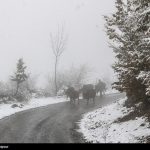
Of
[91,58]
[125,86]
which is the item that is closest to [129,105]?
[125,86]

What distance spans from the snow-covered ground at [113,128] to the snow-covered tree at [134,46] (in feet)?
5.16

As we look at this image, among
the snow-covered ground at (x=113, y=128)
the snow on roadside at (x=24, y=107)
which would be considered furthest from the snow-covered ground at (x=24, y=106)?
the snow-covered ground at (x=113, y=128)

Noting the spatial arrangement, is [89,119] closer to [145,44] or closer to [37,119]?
[37,119]

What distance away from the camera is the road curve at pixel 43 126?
739 inches

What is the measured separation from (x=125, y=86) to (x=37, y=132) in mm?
5394

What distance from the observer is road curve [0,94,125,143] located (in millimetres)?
18766

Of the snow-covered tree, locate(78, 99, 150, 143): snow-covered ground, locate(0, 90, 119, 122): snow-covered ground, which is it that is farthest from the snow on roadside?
the snow-covered tree

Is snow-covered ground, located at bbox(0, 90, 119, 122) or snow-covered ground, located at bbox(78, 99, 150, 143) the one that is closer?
snow-covered ground, located at bbox(78, 99, 150, 143)

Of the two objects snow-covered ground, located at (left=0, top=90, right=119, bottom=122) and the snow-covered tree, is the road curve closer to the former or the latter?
snow-covered ground, located at (left=0, top=90, right=119, bottom=122)

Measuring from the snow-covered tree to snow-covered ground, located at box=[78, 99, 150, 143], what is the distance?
61.9 inches

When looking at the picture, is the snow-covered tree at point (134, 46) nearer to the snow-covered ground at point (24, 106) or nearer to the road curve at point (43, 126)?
the road curve at point (43, 126)

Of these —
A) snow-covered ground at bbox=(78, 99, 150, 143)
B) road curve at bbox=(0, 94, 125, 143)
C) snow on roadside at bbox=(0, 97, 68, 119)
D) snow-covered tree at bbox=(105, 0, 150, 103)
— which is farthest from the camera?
snow on roadside at bbox=(0, 97, 68, 119)

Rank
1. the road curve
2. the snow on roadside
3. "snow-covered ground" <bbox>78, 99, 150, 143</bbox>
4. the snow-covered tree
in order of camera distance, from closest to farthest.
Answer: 1. the snow-covered tree
2. "snow-covered ground" <bbox>78, 99, 150, 143</bbox>
3. the road curve
4. the snow on roadside

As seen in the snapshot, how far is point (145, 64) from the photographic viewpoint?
16.0 meters
